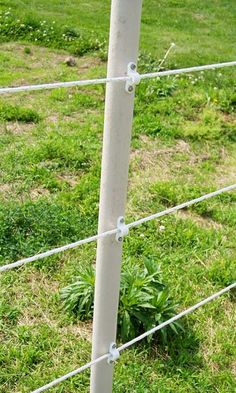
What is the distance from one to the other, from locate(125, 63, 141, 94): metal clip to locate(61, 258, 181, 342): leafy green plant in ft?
4.14

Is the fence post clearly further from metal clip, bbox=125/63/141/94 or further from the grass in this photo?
the grass

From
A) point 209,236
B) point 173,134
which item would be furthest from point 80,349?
point 173,134

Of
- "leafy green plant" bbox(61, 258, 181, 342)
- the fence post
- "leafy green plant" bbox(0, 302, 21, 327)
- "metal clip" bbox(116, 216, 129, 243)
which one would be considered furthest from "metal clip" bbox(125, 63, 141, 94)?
"leafy green plant" bbox(0, 302, 21, 327)

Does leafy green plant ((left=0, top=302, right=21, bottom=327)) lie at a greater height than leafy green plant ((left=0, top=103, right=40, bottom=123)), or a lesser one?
lesser

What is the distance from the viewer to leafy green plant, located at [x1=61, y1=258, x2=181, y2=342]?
96.8 inches

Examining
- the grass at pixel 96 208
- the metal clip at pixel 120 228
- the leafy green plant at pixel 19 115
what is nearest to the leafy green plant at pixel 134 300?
the grass at pixel 96 208

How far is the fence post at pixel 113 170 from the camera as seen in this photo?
1.38 metres

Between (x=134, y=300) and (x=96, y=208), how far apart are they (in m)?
0.95

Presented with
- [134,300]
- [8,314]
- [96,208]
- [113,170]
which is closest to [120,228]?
[113,170]

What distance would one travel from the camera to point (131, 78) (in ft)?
4.59

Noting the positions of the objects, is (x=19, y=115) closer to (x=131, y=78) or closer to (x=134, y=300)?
(x=134, y=300)

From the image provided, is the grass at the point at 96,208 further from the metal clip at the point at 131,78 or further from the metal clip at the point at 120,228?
the metal clip at the point at 131,78

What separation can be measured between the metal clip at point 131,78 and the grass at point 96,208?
1.29m

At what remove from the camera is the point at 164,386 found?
2291 millimetres
